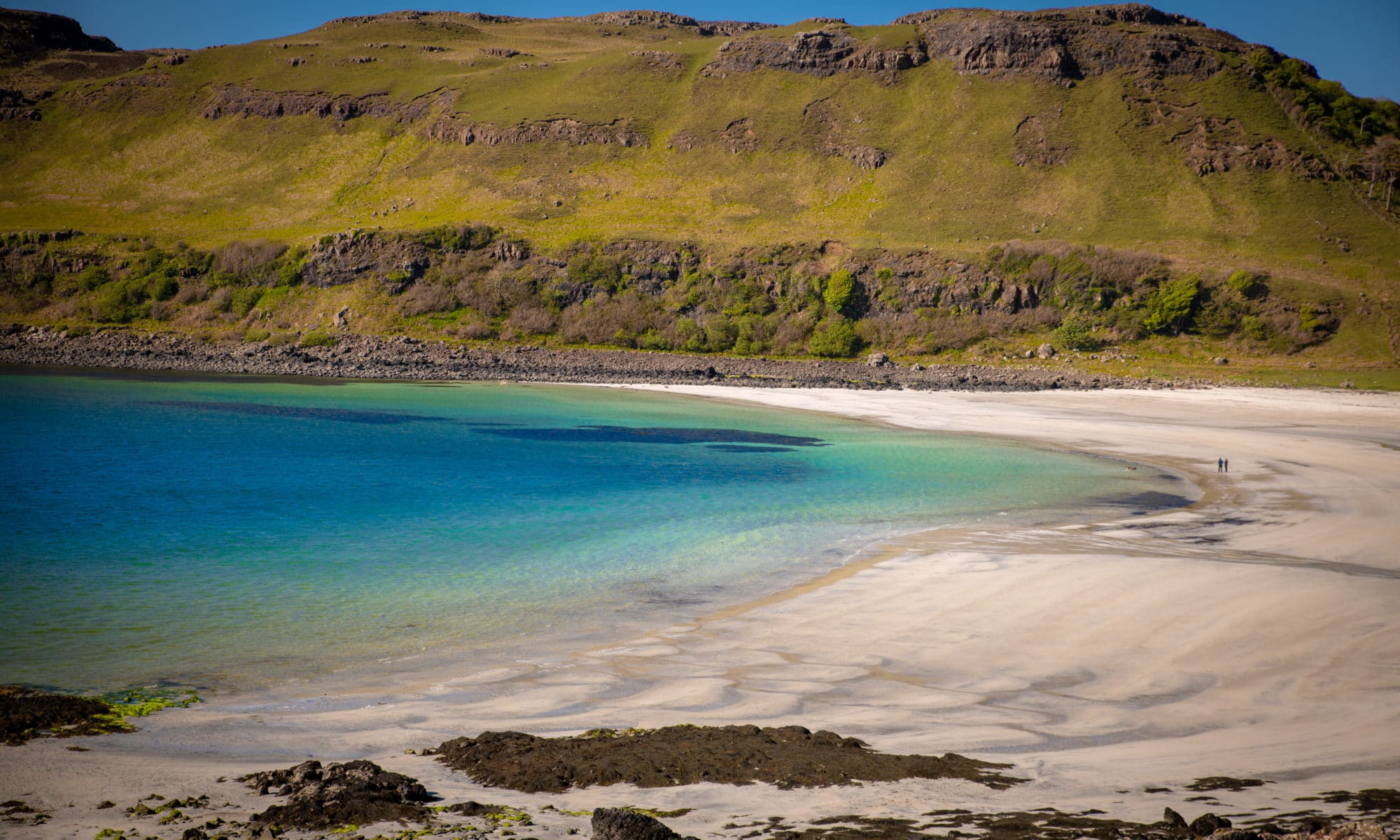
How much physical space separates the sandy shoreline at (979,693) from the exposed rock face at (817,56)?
11173cm

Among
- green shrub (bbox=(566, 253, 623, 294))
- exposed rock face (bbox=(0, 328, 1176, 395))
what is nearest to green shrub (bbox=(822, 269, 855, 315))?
exposed rock face (bbox=(0, 328, 1176, 395))

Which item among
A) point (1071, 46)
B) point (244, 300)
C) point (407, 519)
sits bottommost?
point (407, 519)

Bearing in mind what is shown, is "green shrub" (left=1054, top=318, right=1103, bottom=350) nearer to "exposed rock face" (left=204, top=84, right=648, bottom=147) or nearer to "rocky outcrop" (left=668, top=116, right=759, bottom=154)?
"rocky outcrop" (left=668, top=116, right=759, bottom=154)

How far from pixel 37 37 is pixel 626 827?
216 meters

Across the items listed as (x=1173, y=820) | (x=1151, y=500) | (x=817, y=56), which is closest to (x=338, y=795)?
(x=1173, y=820)

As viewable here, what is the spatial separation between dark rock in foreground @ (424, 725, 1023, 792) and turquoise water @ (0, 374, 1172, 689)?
4351 millimetres

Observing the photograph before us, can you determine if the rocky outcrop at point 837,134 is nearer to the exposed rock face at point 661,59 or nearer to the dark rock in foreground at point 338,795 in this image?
the exposed rock face at point 661,59

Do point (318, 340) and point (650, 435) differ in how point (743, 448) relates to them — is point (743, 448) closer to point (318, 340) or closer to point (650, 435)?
point (650, 435)

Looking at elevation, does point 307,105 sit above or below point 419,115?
above

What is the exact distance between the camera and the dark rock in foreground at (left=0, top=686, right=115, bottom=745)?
25.4ft

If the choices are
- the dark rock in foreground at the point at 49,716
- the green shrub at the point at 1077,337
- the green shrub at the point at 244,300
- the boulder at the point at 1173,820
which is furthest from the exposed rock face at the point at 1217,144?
the dark rock in foreground at the point at 49,716

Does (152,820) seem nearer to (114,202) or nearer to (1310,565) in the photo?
(1310,565)

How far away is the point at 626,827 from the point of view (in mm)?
5324

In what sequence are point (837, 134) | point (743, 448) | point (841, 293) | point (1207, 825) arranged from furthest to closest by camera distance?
point (837, 134)
point (841, 293)
point (743, 448)
point (1207, 825)
